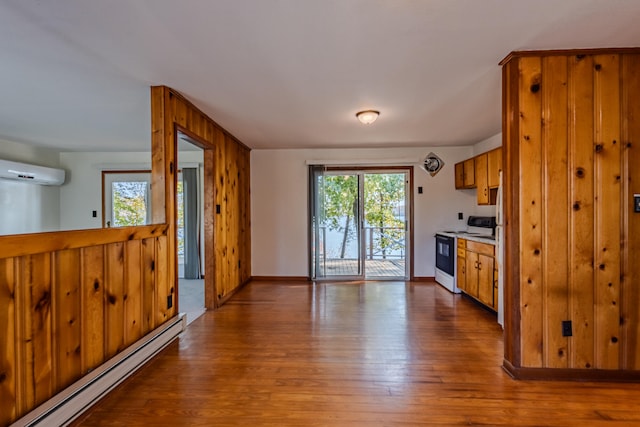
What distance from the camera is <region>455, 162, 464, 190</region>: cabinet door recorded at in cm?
464

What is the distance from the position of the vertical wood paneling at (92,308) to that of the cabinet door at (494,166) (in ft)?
13.4

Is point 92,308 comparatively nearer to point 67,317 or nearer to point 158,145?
point 67,317

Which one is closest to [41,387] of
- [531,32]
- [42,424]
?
[42,424]

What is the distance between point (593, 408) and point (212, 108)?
151 inches

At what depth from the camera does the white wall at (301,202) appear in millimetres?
4934

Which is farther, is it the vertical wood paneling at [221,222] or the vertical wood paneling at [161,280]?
the vertical wood paneling at [221,222]

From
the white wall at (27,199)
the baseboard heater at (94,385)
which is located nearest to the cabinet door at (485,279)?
the baseboard heater at (94,385)

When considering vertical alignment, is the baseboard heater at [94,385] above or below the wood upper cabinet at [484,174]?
below

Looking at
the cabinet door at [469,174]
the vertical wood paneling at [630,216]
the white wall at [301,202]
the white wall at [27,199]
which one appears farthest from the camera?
the white wall at [301,202]

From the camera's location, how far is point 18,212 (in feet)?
15.5

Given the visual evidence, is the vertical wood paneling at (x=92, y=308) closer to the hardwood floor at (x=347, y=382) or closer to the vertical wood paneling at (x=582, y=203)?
the hardwood floor at (x=347, y=382)

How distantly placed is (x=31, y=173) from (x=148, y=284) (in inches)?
159

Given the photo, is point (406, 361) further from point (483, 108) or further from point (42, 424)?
point (483, 108)

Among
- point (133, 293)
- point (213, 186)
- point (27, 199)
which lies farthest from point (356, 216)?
point (27, 199)
